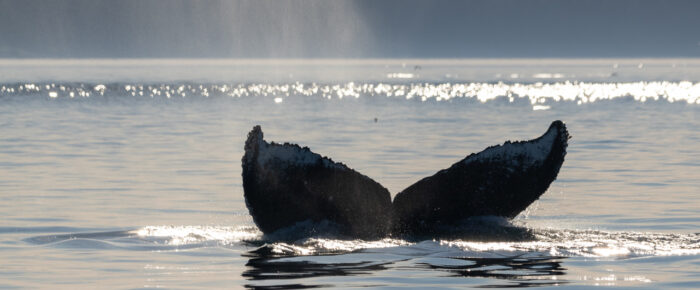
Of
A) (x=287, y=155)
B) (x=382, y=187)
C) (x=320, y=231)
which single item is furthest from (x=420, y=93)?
(x=287, y=155)

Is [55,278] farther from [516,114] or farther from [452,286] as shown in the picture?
[516,114]

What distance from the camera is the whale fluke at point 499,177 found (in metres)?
13.9

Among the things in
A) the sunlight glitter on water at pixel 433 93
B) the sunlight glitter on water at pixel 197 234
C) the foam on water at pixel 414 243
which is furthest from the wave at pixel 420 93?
the foam on water at pixel 414 243

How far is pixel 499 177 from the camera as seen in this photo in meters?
13.9

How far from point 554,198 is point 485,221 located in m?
7.37

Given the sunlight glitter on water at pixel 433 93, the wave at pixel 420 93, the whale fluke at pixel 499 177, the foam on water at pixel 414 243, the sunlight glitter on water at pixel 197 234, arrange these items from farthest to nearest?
the sunlight glitter on water at pixel 433 93, the wave at pixel 420 93, the sunlight glitter on water at pixel 197 234, the foam on water at pixel 414 243, the whale fluke at pixel 499 177

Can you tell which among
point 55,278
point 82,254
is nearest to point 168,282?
point 55,278

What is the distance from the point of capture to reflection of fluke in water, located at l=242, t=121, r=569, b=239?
13617 mm

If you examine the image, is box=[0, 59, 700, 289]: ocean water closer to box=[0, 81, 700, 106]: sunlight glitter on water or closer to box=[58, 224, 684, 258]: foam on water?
box=[58, 224, 684, 258]: foam on water

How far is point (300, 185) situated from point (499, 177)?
1924 millimetres

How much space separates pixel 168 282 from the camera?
13328 millimetres

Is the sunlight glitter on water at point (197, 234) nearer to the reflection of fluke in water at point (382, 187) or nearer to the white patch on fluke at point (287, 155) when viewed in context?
the reflection of fluke in water at point (382, 187)

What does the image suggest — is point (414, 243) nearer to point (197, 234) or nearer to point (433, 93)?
point (197, 234)

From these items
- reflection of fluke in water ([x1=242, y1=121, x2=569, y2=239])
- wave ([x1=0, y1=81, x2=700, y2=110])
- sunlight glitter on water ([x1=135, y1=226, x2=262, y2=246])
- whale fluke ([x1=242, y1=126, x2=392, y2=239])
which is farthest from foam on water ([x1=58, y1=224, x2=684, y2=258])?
wave ([x1=0, y1=81, x2=700, y2=110])
